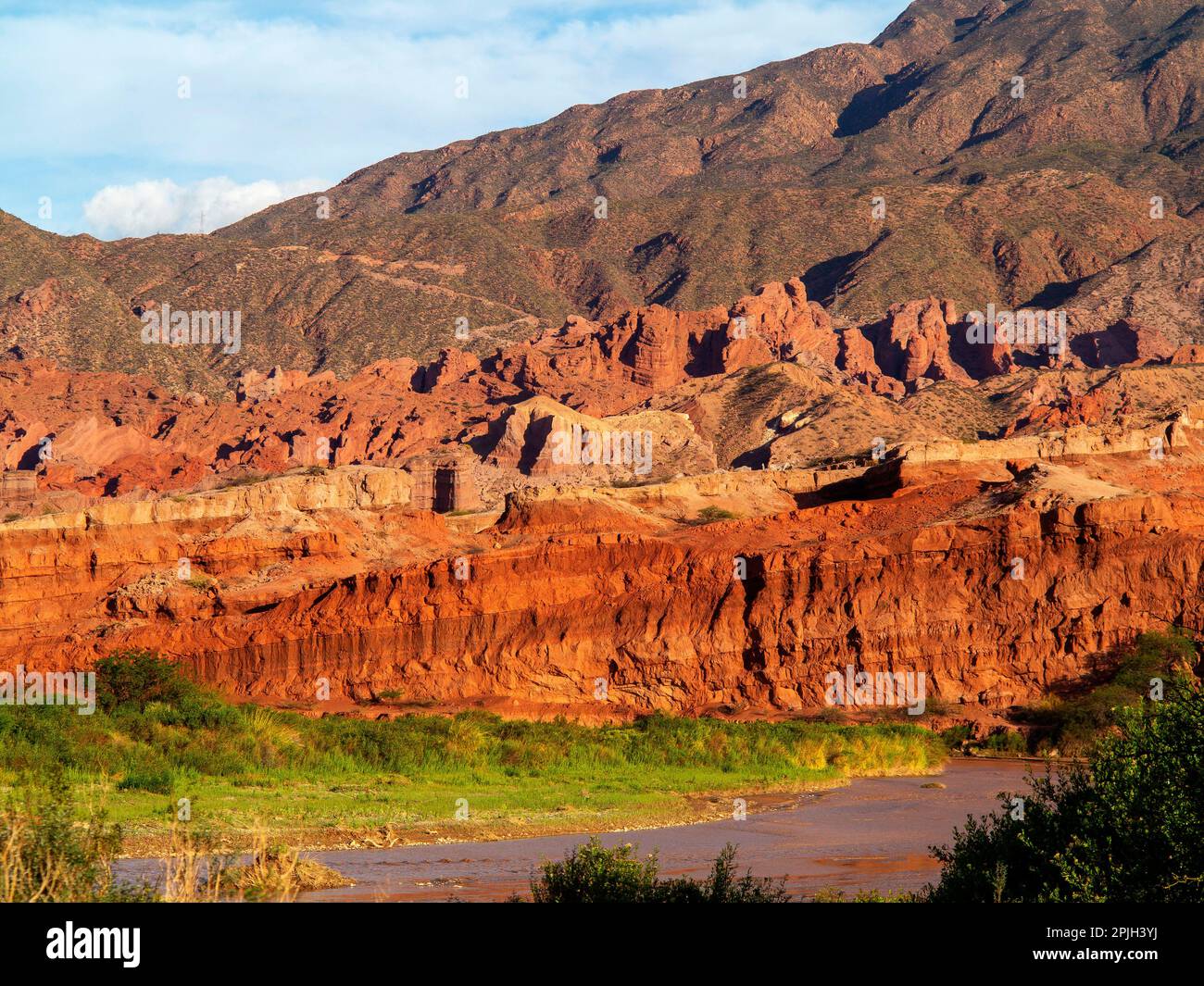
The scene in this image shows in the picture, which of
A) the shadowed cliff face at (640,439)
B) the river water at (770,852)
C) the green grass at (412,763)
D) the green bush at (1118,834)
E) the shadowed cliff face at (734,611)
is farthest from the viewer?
the shadowed cliff face at (640,439)

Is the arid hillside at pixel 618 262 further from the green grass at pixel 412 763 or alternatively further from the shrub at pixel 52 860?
the shrub at pixel 52 860

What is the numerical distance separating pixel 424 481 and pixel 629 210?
120m

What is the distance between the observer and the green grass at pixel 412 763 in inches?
779

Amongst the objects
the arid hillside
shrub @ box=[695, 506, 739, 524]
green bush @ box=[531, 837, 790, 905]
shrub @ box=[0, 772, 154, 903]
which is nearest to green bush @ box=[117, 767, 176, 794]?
shrub @ box=[0, 772, 154, 903]

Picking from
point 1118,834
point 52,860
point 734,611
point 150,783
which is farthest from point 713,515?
point 52,860

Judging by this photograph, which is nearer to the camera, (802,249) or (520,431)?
(520,431)

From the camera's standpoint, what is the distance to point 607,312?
516 ft

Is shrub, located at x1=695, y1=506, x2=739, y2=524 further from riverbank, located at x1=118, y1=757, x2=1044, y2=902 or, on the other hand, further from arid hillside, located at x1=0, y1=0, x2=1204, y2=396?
arid hillside, located at x1=0, y1=0, x2=1204, y2=396

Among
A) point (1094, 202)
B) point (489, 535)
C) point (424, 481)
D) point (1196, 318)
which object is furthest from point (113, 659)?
point (1094, 202)

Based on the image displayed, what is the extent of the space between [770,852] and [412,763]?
909 centimetres

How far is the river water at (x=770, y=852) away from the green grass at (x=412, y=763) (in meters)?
1.18

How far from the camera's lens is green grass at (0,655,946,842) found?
19.8m

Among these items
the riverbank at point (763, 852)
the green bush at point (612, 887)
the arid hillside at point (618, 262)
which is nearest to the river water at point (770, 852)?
the riverbank at point (763, 852)
